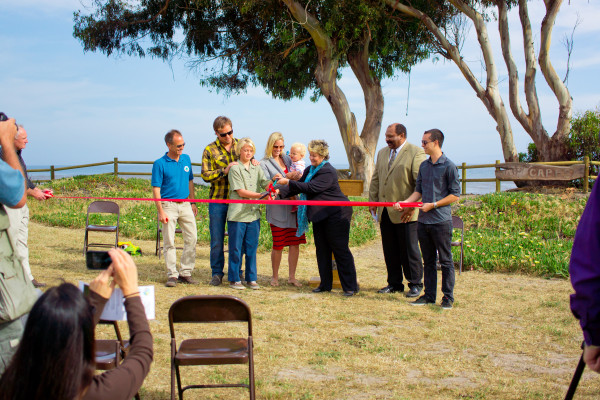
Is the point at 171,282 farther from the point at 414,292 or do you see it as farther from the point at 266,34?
the point at 266,34

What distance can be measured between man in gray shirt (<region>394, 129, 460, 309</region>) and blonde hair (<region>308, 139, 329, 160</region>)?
1194 mm

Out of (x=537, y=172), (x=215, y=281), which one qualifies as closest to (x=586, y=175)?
(x=537, y=172)

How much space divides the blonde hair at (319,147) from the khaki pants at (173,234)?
68.3 inches

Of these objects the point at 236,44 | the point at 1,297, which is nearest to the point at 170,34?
the point at 236,44

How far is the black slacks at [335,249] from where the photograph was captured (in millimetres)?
6836

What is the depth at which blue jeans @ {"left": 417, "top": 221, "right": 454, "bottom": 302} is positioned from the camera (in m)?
6.18

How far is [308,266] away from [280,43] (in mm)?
12576

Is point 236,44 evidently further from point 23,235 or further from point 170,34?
point 23,235

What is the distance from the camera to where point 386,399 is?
3.85 meters

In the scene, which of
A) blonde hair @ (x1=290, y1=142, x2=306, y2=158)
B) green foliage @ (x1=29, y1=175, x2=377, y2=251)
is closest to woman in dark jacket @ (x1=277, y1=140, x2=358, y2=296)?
blonde hair @ (x1=290, y1=142, x2=306, y2=158)

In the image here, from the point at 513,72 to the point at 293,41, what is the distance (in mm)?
6993

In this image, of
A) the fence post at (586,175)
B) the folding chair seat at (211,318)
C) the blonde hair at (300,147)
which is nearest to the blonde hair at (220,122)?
the blonde hair at (300,147)

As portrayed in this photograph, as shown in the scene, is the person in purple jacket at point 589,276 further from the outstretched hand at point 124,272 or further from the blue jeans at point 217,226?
the blue jeans at point 217,226

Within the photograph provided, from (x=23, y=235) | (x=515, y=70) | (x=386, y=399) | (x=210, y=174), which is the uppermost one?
(x=515, y=70)
